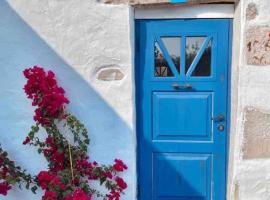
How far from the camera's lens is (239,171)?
2805 mm

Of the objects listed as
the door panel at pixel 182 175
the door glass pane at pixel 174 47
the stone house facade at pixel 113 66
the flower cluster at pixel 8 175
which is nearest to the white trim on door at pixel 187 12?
the stone house facade at pixel 113 66

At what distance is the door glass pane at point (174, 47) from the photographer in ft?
9.53

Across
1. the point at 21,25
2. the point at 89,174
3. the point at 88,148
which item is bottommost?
the point at 89,174

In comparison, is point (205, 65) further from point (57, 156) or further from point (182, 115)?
point (57, 156)

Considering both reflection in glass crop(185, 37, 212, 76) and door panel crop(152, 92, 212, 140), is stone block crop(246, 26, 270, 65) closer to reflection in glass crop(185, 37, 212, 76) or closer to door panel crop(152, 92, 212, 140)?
reflection in glass crop(185, 37, 212, 76)

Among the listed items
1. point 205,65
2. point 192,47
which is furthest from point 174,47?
point 205,65

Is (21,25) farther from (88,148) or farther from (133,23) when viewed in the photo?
(88,148)

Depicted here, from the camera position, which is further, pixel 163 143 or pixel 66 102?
pixel 163 143

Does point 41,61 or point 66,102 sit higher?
point 41,61

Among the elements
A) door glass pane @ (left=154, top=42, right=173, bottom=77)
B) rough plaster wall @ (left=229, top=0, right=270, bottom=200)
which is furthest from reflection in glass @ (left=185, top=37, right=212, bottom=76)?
rough plaster wall @ (left=229, top=0, right=270, bottom=200)

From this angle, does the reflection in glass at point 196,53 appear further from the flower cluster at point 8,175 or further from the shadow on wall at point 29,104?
the flower cluster at point 8,175

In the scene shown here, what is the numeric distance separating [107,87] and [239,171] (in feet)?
3.75

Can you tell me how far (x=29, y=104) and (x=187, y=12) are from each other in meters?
1.36

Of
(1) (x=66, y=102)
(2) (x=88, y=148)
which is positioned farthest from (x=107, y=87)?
(2) (x=88, y=148)
